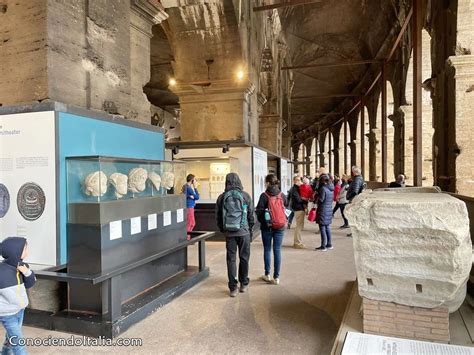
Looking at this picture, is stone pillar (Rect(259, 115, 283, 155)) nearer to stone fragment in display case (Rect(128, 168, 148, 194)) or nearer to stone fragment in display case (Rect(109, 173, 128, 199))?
stone fragment in display case (Rect(128, 168, 148, 194))

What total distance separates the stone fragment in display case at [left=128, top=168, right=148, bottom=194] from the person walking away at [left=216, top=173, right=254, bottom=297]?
1.13 metres

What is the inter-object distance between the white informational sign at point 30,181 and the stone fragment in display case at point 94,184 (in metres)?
0.31

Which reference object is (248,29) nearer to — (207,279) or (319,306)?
(207,279)

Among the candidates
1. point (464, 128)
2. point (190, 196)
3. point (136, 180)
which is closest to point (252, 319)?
point (136, 180)

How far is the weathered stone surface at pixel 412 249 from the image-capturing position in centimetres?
302

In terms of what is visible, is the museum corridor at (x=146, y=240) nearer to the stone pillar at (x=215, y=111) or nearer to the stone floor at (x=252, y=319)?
the stone floor at (x=252, y=319)

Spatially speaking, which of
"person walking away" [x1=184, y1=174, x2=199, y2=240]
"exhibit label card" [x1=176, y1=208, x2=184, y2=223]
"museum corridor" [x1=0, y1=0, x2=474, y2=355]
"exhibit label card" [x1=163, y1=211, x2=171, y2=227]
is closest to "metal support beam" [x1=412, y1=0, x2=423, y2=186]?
"museum corridor" [x1=0, y1=0, x2=474, y2=355]

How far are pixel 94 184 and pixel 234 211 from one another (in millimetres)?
1873

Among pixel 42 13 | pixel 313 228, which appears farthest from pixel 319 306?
pixel 313 228

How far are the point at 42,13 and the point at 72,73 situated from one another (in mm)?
699

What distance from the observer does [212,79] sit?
10078 millimetres

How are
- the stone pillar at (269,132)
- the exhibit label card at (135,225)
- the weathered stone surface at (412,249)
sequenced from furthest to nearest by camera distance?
the stone pillar at (269,132) → the exhibit label card at (135,225) → the weathered stone surface at (412,249)

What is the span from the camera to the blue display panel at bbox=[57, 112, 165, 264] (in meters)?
3.64

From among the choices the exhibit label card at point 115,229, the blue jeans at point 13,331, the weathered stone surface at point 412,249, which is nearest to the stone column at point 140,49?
the exhibit label card at point 115,229
